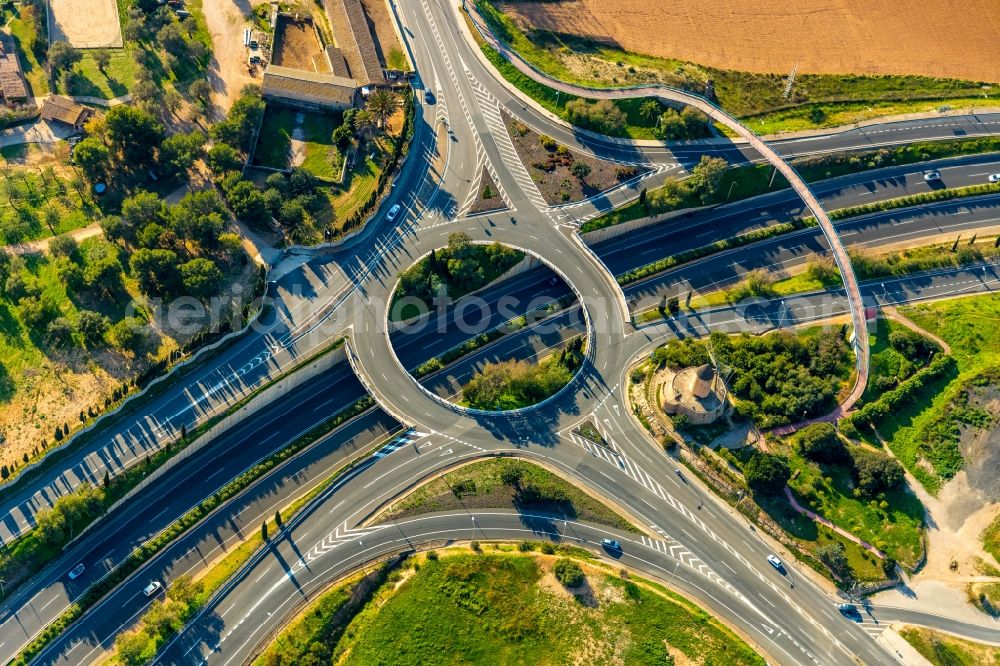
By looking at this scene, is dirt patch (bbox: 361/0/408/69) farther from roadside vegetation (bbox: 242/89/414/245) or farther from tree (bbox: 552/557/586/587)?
tree (bbox: 552/557/586/587)

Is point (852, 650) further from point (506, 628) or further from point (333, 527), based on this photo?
point (333, 527)

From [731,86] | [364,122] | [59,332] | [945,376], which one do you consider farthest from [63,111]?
[945,376]

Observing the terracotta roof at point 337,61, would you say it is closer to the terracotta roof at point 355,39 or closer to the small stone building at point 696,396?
the terracotta roof at point 355,39

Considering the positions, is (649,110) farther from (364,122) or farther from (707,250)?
(364,122)

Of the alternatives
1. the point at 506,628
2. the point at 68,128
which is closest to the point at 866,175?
the point at 506,628

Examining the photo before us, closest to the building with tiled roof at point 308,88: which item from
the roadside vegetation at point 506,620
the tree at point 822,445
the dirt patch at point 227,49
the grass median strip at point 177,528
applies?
the dirt patch at point 227,49
